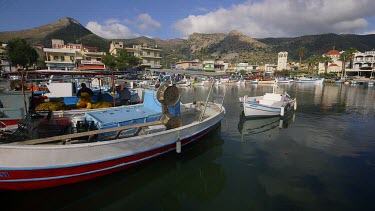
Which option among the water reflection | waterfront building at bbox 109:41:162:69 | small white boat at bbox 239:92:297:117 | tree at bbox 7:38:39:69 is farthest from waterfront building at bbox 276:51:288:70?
tree at bbox 7:38:39:69

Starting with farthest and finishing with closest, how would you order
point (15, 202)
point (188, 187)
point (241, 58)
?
point (241, 58)
point (188, 187)
point (15, 202)

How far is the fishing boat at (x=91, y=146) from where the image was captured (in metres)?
6.02

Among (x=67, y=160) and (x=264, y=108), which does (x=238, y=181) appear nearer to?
(x=67, y=160)

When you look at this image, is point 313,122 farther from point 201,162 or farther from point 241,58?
point 241,58

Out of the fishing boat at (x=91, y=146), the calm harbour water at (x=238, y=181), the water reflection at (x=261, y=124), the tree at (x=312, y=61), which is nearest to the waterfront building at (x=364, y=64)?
the tree at (x=312, y=61)

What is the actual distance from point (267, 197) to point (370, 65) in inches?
4794

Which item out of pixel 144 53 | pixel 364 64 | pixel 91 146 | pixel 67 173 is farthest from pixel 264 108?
pixel 364 64

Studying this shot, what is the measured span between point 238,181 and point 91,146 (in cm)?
573

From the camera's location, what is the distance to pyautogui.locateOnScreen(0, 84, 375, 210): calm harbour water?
259 inches

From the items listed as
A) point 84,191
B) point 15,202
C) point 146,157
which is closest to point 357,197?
point 146,157

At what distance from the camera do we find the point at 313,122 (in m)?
18.0

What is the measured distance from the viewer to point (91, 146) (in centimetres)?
665

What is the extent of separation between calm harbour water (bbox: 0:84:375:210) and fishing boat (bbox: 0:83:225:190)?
22.4 inches

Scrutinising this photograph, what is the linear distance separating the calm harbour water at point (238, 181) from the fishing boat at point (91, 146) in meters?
0.57
